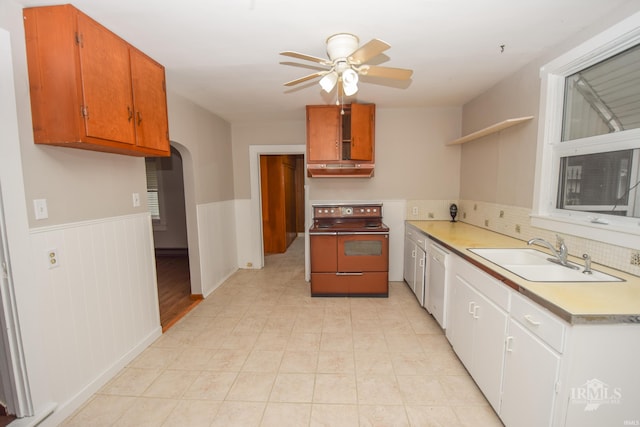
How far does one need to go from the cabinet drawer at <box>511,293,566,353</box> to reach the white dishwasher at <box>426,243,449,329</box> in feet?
2.91

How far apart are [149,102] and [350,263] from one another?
2.45 meters

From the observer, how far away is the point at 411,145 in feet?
12.0

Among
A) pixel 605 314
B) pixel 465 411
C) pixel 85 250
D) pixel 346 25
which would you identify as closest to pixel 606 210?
pixel 605 314

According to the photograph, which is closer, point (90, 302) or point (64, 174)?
point (64, 174)

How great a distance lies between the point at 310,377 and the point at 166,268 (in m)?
3.63

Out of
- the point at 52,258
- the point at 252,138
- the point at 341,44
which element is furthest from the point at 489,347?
the point at 252,138

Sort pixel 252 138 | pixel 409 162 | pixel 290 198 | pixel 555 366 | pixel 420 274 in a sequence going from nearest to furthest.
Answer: pixel 555 366 < pixel 420 274 < pixel 409 162 < pixel 252 138 < pixel 290 198

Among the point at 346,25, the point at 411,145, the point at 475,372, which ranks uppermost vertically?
the point at 346,25

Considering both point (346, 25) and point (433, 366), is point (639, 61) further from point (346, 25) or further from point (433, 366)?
point (433, 366)

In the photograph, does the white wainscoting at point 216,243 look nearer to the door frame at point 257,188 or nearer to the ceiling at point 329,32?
the door frame at point 257,188

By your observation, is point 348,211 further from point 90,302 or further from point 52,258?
point 52,258

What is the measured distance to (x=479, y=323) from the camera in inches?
67.5

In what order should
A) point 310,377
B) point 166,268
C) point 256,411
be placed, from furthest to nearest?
1. point 166,268
2. point 310,377
3. point 256,411

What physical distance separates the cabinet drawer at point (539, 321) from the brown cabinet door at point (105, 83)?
2.41m
